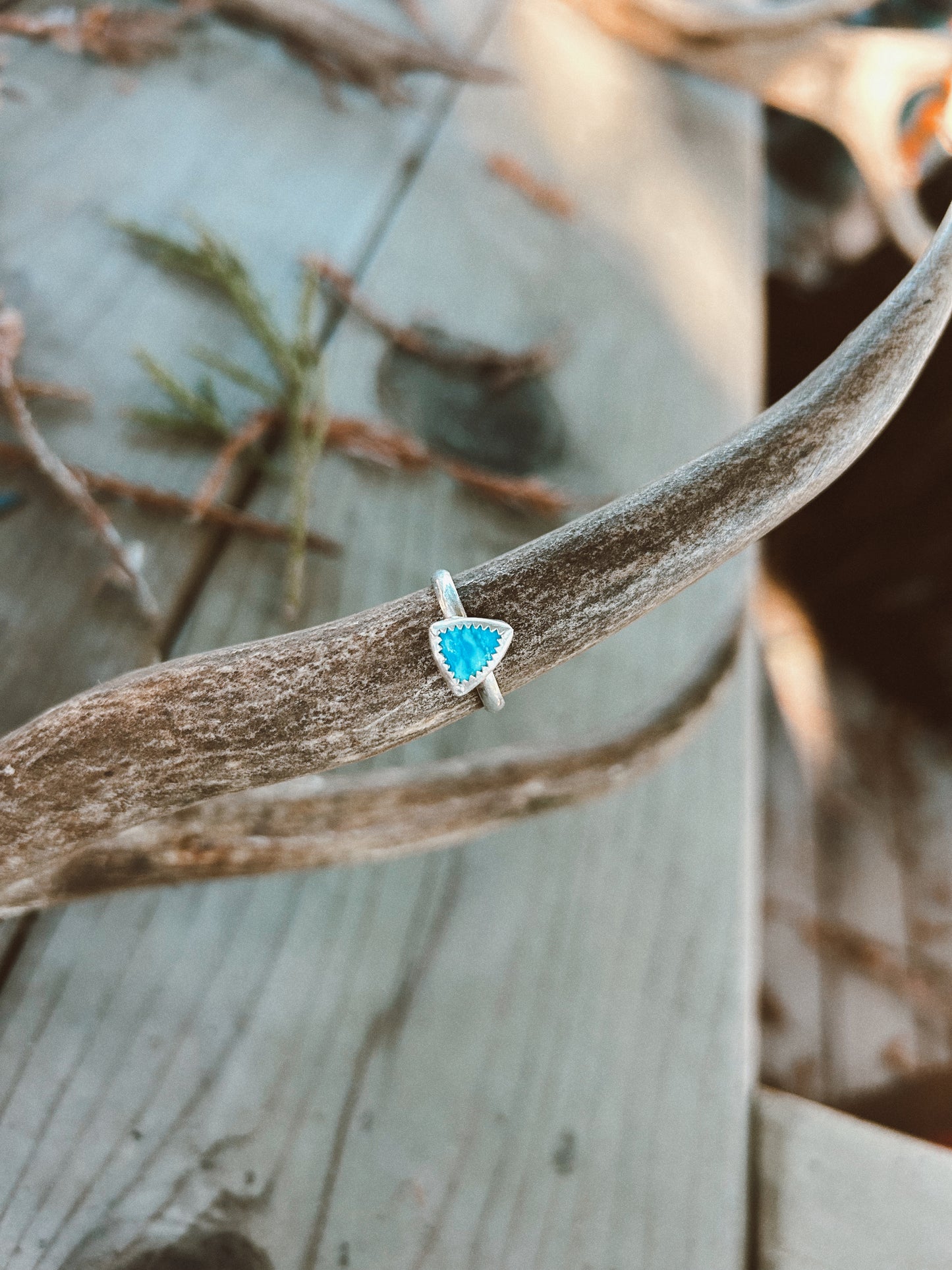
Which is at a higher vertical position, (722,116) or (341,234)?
(722,116)

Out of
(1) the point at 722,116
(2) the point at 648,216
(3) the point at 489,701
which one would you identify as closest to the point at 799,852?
(2) the point at 648,216

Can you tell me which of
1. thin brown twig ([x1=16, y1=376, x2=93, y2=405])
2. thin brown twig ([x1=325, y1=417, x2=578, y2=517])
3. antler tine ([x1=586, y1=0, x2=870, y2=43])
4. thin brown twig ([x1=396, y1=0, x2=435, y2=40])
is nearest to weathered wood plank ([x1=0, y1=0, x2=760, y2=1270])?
thin brown twig ([x1=325, y1=417, x2=578, y2=517])

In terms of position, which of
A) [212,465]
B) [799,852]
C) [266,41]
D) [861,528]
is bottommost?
[799,852]

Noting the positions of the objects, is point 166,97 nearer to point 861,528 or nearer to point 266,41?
point 266,41

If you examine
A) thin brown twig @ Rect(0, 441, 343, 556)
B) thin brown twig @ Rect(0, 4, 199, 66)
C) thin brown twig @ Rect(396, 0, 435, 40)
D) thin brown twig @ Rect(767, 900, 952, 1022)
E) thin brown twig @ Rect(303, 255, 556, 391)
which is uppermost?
thin brown twig @ Rect(396, 0, 435, 40)

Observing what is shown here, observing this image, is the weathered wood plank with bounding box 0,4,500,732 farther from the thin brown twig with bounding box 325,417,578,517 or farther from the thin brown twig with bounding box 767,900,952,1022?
the thin brown twig with bounding box 767,900,952,1022

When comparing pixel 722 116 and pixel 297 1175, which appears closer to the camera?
pixel 297 1175
